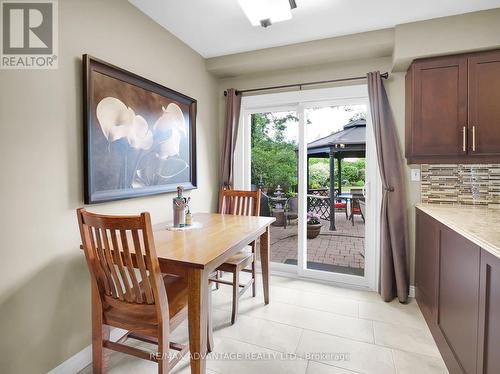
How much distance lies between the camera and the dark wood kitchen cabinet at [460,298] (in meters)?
1.15

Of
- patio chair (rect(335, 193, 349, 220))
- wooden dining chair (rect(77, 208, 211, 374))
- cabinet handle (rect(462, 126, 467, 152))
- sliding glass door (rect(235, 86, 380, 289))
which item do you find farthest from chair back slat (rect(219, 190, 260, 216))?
cabinet handle (rect(462, 126, 467, 152))

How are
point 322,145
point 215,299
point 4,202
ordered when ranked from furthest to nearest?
point 322,145 → point 215,299 → point 4,202

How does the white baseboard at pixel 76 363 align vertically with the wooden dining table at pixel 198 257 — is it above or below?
below

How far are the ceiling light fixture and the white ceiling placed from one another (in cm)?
27

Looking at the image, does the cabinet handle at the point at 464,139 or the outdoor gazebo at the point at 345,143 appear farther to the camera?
the outdoor gazebo at the point at 345,143

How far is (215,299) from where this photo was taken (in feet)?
8.61

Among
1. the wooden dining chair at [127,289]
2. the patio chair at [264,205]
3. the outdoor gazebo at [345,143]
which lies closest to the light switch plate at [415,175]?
the outdoor gazebo at [345,143]

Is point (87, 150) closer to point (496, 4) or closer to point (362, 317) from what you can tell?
point (362, 317)

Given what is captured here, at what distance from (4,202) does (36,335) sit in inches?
30.4

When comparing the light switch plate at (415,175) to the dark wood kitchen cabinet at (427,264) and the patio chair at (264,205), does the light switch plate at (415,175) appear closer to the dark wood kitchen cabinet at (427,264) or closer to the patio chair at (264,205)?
the dark wood kitchen cabinet at (427,264)

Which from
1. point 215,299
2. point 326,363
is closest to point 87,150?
point 215,299

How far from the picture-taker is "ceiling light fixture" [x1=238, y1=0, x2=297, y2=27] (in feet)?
6.04

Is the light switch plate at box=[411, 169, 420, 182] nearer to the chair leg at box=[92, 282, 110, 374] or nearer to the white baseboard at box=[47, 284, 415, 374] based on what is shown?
the chair leg at box=[92, 282, 110, 374]

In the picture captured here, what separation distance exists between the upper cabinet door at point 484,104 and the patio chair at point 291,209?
1.77m
